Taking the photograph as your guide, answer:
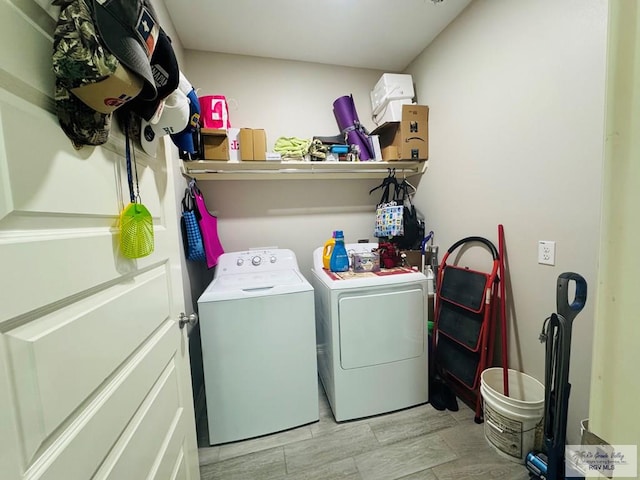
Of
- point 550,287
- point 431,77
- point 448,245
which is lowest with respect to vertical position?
point 550,287

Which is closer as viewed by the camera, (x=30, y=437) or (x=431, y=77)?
(x=30, y=437)

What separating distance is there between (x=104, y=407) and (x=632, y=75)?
1.12m

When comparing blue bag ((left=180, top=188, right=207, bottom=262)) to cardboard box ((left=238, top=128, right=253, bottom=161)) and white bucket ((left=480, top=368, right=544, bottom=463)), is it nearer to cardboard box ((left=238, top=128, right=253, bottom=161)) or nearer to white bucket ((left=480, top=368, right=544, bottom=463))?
cardboard box ((left=238, top=128, right=253, bottom=161))

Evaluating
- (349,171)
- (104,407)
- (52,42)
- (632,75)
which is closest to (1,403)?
(104,407)

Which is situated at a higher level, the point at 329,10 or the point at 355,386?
the point at 329,10

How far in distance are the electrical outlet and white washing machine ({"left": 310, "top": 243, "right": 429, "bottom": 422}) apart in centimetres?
65

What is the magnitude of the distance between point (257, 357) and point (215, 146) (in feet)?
4.90

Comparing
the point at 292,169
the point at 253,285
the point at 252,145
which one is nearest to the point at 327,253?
the point at 253,285

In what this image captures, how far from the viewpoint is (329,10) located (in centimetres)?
169

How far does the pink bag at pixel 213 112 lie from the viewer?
1849mm

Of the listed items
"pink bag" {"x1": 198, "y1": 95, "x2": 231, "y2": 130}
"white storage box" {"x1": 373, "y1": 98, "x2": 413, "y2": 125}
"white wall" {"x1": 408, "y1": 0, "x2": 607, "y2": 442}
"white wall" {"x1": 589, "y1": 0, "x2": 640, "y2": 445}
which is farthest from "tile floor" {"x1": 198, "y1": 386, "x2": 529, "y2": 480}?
"white storage box" {"x1": 373, "y1": 98, "x2": 413, "y2": 125}

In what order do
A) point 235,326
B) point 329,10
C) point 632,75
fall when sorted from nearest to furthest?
1. point 632,75
2. point 235,326
3. point 329,10

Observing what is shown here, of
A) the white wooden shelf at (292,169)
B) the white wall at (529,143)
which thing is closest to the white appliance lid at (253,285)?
the white wooden shelf at (292,169)

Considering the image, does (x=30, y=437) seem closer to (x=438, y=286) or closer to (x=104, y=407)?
(x=104, y=407)
